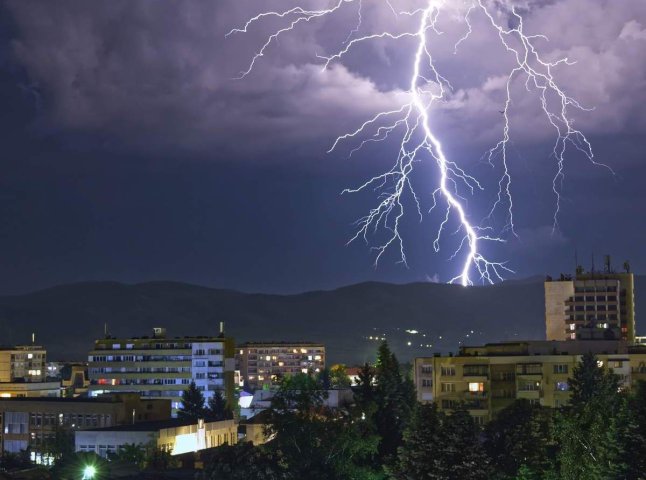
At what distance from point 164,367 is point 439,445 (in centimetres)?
6387

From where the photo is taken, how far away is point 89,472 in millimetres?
43531

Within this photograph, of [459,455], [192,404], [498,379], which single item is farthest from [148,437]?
[192,404]

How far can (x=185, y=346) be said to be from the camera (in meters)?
96.5

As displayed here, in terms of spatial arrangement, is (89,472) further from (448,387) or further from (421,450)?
(448,387)

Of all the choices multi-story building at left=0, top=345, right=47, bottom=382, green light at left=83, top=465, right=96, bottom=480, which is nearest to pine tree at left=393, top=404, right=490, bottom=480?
green light at left=83, top=465, right=96, bottom=480

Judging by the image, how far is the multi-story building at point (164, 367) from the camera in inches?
3762

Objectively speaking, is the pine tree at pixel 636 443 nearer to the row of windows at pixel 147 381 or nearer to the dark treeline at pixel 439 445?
the dark treeline at pixel 439 445

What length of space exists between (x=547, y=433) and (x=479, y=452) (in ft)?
22.6

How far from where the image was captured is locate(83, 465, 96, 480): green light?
143 ft

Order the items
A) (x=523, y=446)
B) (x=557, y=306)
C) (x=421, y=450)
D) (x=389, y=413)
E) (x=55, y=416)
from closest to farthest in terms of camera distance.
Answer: (x=421, y=450), (x=523, y=446), (x=389, y=413), (x=55, y=416), (x=557, y=306)

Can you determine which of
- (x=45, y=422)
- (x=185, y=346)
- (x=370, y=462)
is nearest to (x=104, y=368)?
(x=185, y=346)

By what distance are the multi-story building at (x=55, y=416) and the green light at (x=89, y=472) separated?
78.2 feet

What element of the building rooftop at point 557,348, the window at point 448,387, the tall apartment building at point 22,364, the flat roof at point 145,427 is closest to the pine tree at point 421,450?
the flat roof at point 145,427

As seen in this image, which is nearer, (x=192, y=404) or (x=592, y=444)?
(x=592, y=444)
